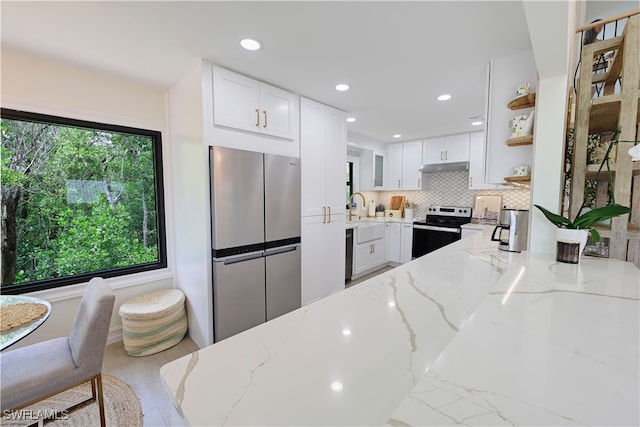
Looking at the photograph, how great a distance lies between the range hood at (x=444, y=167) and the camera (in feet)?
13.7

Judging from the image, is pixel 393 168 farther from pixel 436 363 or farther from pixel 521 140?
pixel 436 363

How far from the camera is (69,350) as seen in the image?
1.50m

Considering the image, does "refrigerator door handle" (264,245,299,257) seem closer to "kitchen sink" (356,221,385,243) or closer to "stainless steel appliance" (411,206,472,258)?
"kitchen sink" (356,221,385,243)

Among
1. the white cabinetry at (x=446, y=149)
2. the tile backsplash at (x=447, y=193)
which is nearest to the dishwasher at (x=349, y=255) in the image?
the tile backsplash at (x=447, y=193)

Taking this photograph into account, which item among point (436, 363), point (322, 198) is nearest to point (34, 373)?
point (436, 363)

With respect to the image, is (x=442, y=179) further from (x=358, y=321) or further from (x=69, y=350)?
(x=69, y=350)

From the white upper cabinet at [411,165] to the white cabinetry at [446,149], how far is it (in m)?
0.11

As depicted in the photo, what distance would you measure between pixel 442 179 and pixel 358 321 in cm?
451

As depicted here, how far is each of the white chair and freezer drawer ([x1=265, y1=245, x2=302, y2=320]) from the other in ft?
4.01

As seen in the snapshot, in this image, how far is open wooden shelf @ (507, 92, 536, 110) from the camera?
1.65 m

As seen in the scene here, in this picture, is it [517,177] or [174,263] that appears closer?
[517,177]

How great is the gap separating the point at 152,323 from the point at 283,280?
1132 mm

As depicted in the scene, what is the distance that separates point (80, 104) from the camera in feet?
7.18

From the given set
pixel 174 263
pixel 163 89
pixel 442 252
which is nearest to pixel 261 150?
pixel 163 89
